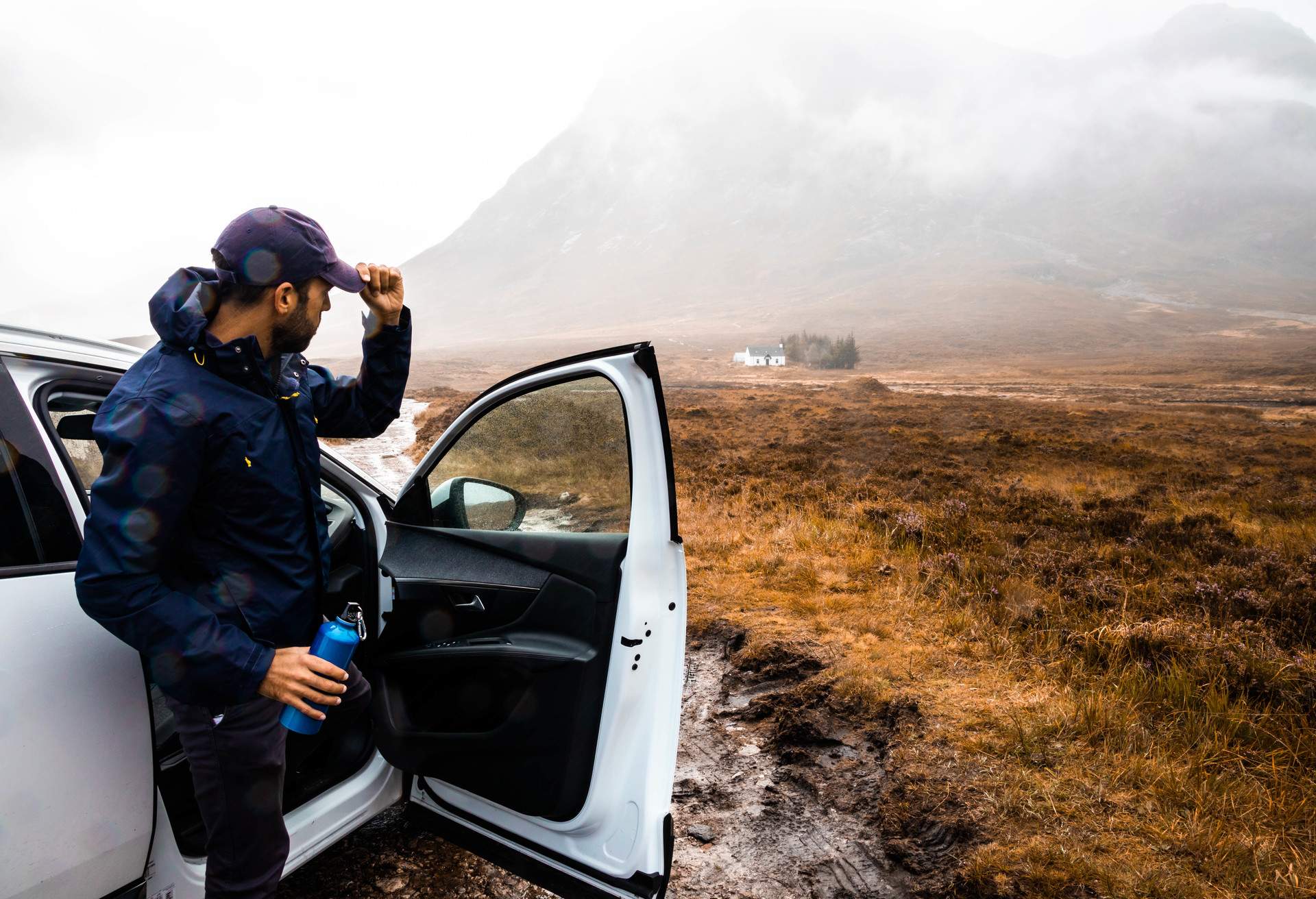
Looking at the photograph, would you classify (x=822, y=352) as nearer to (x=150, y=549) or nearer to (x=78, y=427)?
(x=78, y=427)

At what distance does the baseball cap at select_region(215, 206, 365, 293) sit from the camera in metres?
1.67

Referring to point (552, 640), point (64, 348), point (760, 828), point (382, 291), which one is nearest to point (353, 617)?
point (552, 640)

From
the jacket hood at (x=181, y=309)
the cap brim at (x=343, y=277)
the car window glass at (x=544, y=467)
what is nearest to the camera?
the jacket hood at (x=181, y=309)

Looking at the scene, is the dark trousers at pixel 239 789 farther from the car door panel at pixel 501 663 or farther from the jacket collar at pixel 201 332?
the jacket collar at pixel 201 332

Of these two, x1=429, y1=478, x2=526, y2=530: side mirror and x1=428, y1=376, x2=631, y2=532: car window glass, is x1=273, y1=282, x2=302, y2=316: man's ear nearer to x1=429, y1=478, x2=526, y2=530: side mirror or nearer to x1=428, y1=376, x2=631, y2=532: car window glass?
x1=428, y1=376, x2=631, y2=532: car window glass

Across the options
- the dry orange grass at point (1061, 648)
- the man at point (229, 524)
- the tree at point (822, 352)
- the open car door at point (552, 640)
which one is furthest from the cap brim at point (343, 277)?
the tree at point (822, 352)

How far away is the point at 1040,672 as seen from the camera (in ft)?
13.0

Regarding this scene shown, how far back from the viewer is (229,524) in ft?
5.45

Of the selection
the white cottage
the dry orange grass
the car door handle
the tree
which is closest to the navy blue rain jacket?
the car door handle

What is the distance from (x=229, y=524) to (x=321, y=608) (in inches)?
14.0

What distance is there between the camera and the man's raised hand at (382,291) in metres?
2.10

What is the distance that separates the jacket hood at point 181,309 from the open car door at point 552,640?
98 centimetres

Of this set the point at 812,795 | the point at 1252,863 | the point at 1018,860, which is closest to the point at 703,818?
the point at 812,795

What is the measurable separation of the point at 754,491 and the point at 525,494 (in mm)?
7932
